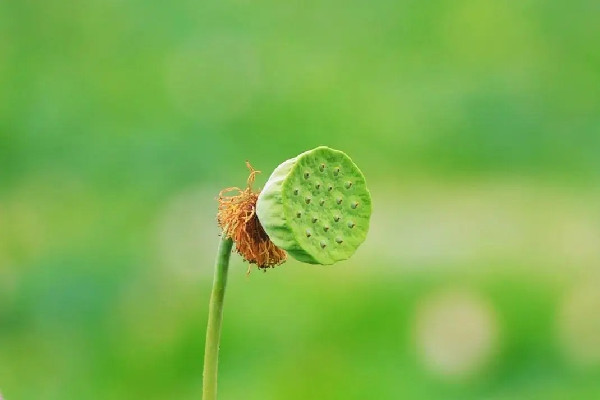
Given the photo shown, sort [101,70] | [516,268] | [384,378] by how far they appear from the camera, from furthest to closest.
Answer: [101,70] → [516,268] → [384,378]

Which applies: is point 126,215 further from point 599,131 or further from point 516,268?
point 599,131

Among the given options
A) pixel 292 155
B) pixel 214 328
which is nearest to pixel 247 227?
pixel 214 328

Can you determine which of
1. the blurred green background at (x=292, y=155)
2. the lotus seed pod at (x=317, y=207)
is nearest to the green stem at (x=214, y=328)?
the lotus seed pod at (x=317, y=207)

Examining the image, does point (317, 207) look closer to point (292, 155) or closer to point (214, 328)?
point (214, 328)

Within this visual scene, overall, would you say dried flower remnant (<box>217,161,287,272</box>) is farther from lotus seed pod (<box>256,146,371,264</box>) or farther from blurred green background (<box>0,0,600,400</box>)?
blurred green background (<box>0,0,600,400</box>)

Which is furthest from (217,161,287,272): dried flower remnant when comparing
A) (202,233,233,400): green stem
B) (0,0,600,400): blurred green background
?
(0,0,600,400): blurred green background

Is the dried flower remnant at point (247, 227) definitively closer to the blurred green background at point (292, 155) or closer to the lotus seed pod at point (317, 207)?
the lotus seed pod at point (317, 207)

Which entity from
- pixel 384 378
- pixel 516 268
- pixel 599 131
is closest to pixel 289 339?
pixel 384 378
